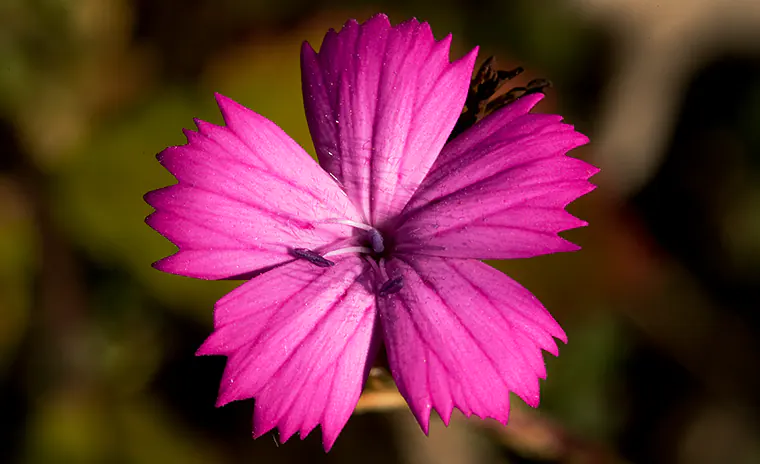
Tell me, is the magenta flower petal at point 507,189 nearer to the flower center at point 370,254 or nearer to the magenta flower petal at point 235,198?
the flower center at point 370,254

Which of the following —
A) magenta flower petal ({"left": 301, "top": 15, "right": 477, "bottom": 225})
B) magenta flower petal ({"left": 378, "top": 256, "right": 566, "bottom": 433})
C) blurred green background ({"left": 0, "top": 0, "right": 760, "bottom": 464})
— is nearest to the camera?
magenta flower petal ({"left": 378, "top": 256, "right": 566, "bottom": 433})

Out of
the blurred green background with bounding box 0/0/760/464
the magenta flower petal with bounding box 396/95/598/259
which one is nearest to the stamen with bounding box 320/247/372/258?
the magenta flower petal with bounding box 396/95/598/259

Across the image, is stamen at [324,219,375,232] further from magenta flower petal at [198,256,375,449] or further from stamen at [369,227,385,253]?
magenta flower petal at [198,256,375,449]

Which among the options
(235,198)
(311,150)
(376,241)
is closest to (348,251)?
(376,241)

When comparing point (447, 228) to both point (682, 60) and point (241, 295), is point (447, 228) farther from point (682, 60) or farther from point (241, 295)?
point (682, 60)

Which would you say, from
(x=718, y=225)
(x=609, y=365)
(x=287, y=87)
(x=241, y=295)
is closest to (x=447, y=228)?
(x=241, y=295)

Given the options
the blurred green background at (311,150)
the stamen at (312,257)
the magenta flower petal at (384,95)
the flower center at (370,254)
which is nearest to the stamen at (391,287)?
the flower center at (370,254)
